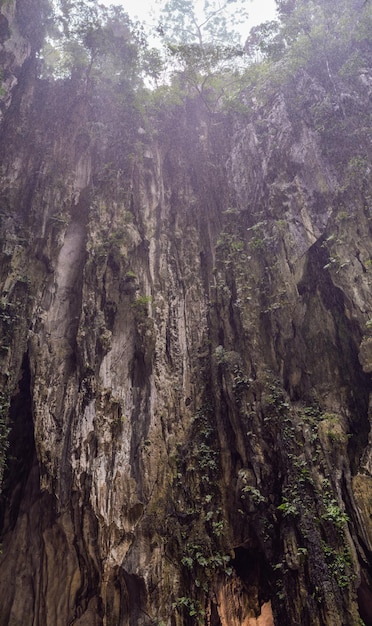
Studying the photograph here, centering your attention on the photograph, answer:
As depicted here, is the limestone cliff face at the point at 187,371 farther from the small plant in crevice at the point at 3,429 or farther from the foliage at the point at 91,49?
the foliage at the point at 91,49

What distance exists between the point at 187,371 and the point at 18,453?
5117 millimetres

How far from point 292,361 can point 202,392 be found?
8.50 feet

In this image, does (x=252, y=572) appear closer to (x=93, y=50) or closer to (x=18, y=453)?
(x=18, y=453)

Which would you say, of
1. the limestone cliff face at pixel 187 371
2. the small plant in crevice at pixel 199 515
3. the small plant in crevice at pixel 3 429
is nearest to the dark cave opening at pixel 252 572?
the limestone cliff face at pixel 187 371

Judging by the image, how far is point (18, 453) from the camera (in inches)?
412

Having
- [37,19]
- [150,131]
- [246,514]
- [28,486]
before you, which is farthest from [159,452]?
[37,19]

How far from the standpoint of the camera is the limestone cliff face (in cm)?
810

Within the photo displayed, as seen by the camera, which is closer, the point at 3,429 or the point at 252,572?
the point at 252,572

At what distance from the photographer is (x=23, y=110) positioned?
1459 cm

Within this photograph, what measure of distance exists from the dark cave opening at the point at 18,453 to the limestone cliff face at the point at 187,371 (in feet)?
0.16

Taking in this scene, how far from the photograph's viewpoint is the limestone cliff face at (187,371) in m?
8.10

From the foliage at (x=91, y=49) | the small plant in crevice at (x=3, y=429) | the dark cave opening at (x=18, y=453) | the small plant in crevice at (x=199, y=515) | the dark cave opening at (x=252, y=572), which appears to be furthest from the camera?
the foliage at (x=91, y=49)

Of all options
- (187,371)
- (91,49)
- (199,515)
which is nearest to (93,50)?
(91,49)

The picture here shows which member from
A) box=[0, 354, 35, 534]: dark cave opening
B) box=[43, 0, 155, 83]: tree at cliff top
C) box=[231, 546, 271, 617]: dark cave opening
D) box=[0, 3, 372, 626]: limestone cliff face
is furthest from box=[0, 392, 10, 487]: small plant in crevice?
box=[43, 0, 155, 83]: tree at cliff top
